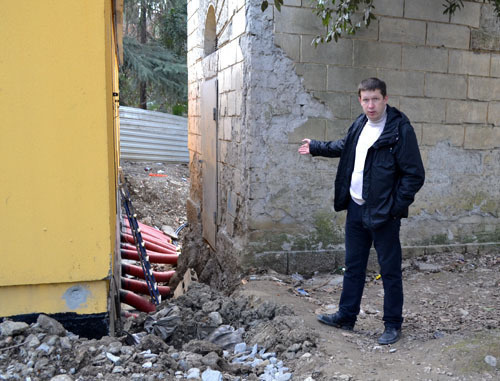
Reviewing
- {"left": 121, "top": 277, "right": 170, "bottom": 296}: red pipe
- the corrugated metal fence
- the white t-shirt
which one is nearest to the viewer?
the white t-shirt

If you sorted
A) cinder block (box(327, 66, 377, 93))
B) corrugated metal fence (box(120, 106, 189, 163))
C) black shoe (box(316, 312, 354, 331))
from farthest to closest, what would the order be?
corrugated metal fence (box(120, 106, 189, 163)), cinder block (box(327, 66, 377, 93)), black shoe (box(316, 312, 354, 331))

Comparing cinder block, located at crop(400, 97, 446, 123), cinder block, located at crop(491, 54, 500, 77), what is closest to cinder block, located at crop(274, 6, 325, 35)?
cinder block, located at crop(400, 97, 446, 123)

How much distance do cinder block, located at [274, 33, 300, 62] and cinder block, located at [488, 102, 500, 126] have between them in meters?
2.45

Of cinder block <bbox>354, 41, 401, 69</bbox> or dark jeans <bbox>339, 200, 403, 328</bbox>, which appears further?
cinder block <bbox>354, 41, 401, 69</bbox>

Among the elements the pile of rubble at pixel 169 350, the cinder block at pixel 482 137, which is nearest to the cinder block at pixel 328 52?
the cinder block at pixel 482 137

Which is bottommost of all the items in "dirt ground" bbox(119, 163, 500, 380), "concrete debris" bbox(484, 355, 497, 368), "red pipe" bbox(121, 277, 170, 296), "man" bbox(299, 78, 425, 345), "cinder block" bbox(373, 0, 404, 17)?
"red pipe" bbox(121, 277, 170, 296)

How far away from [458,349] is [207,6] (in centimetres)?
580

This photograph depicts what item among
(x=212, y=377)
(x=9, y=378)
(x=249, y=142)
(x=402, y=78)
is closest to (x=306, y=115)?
(x=249, y=142)

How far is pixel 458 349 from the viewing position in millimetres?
3084

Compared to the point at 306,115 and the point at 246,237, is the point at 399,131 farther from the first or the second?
the point at 246,237

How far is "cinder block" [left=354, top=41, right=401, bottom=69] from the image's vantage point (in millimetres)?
5105

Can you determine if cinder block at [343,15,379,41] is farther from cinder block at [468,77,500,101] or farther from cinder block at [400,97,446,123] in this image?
cinder block at [468,77,500,101]

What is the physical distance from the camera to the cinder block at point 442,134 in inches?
212

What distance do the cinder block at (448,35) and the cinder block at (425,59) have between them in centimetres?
9
